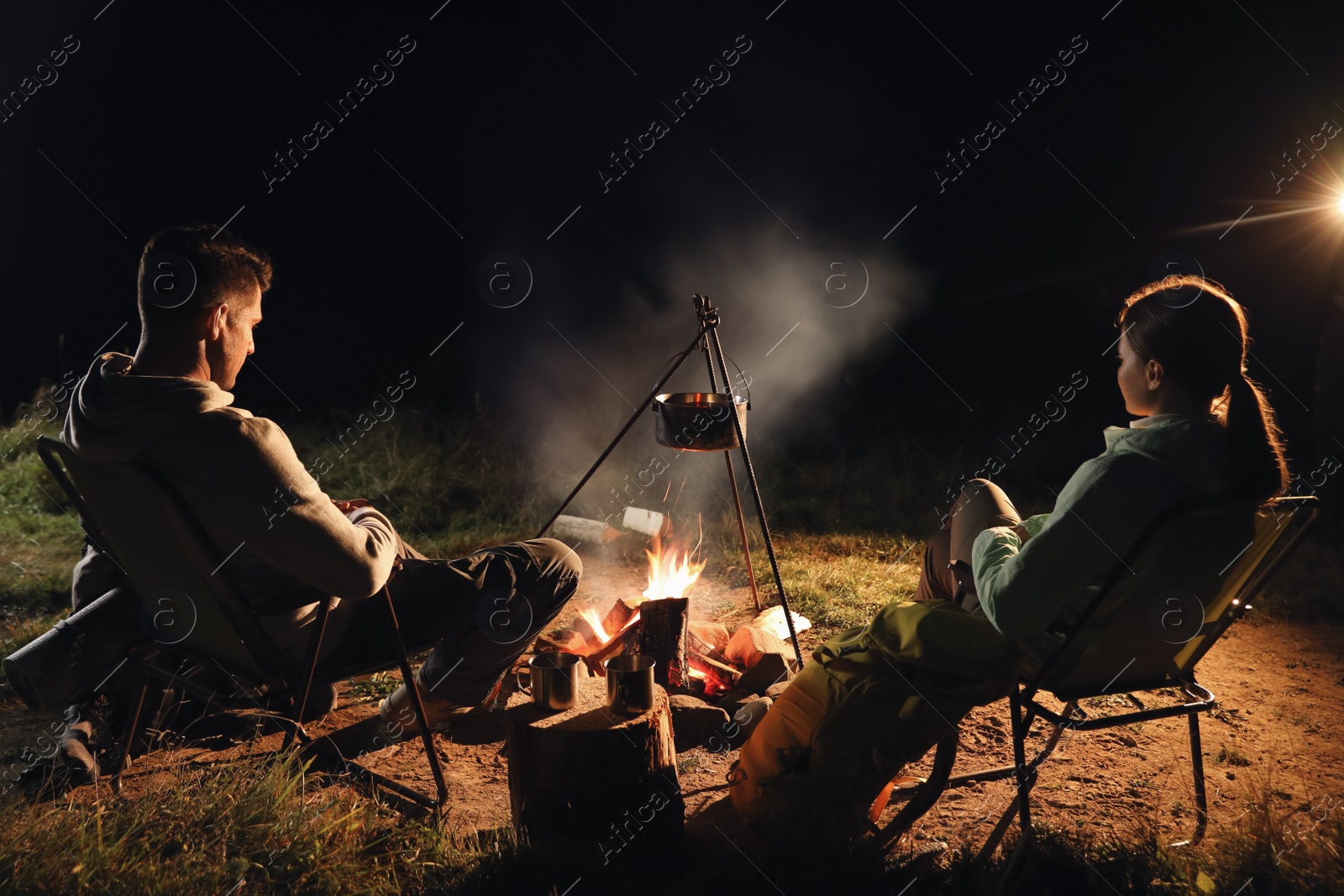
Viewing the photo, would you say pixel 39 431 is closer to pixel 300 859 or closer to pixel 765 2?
pixel 300 859

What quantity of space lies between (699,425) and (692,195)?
640 cm

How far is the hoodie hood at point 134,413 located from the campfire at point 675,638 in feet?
6.10

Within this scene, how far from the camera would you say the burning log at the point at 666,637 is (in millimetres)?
3584

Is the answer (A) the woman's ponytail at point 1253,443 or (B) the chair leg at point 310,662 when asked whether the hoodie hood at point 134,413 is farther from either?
(A) the woman's ponytail at point 1253,443

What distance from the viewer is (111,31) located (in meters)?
8.46

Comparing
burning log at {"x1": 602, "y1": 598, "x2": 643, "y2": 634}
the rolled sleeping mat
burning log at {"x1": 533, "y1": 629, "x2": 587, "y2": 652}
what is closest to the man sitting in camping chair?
the rolled sleeping mat

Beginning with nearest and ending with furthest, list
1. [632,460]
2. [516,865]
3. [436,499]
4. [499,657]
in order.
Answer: [516,865] → [499,657] → [436,499] → [632,460]

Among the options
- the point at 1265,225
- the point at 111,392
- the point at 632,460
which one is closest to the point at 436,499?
the point at 632,460

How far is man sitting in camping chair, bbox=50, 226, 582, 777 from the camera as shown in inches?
88.3

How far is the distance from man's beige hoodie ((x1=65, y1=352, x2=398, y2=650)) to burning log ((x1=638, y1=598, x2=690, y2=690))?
150cm

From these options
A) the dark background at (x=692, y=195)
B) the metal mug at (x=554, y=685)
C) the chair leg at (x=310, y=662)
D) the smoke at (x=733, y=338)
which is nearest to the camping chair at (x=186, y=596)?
the chair leg at (x=310, y=662)

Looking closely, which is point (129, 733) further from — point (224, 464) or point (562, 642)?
point (562, 642)

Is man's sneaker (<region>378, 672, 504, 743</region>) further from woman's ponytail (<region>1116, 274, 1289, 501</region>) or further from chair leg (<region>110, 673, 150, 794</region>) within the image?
woman's ponytail (<region>1116, 274, 1289, 501</region>)

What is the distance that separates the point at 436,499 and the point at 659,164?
15.7 ft
